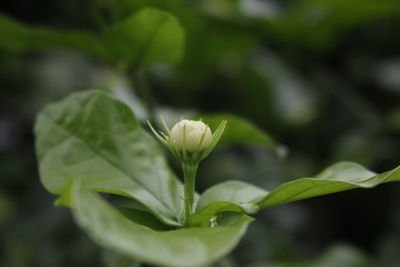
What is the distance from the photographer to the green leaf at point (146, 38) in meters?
0.92

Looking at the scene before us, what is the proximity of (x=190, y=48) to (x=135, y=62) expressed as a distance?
0.40 metres

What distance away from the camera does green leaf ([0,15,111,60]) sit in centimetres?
102

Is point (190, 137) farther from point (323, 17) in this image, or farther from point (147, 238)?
point (323, 17)

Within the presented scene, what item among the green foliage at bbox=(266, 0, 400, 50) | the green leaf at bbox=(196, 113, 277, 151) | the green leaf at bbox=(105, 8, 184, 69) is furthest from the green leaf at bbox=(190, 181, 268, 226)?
the green foliage at bbox=(266, 0, 400, 50)

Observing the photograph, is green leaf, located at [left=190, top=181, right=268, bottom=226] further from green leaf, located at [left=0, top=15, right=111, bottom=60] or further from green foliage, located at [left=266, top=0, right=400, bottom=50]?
green foliage, located at [left=266, top=0, right=400, bottom=50]

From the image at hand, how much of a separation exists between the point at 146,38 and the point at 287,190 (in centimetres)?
49

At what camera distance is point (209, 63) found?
154 centimetres

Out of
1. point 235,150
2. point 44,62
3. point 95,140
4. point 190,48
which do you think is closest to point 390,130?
point 235,150

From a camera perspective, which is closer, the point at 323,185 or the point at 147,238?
the point at 147,238

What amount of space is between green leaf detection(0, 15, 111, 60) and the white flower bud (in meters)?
0.45

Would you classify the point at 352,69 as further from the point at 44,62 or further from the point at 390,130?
the point at 44,62

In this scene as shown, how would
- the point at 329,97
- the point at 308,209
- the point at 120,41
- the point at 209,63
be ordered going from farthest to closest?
the point at 308,209, the point at 329,97, the point at 209,63, the point at 120,41

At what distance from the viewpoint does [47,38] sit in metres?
1.06

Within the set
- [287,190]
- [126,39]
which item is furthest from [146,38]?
[287,190]
